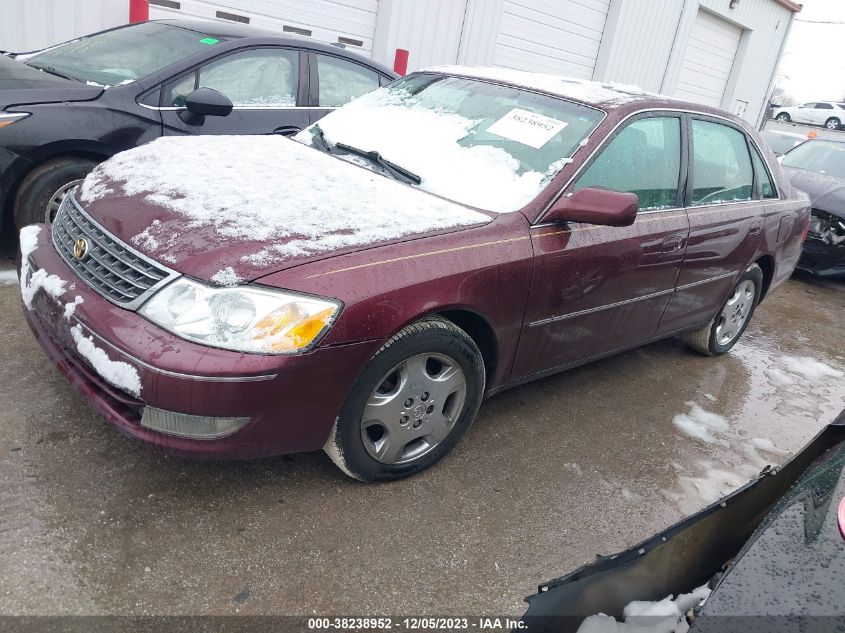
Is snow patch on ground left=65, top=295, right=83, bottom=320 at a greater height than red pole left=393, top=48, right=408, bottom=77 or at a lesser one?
lesser

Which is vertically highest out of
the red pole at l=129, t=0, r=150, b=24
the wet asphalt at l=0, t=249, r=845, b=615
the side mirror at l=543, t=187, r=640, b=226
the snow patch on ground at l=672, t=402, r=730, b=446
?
the red pole at l=129, t=0, r=150, b=24

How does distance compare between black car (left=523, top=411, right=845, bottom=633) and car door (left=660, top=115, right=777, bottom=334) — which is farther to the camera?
car door (left=660, top=115, right=777, bottom=334)

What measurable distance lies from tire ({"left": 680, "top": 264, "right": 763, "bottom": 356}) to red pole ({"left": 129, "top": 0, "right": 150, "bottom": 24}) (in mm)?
5904

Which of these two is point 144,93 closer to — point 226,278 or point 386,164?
point 386,164

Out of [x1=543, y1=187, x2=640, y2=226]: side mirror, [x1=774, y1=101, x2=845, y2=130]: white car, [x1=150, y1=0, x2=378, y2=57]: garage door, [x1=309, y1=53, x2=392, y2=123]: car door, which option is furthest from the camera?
[x1=774, y1=101, x2=845, y2=130]: white car

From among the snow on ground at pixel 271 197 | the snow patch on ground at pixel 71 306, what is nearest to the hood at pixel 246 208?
the snow on ground at pixel 271 197

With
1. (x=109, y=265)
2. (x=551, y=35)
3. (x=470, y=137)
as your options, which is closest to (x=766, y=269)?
(x=470, y=137)

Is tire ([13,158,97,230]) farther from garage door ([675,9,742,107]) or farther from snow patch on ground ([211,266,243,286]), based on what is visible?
garage door ([675,9,742,107])

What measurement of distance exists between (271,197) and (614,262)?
1580mm

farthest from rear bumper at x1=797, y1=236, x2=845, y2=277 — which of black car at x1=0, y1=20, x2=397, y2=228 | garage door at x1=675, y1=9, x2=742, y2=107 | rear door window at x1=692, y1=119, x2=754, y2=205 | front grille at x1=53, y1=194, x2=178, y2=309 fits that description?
garage door at x1=675, y1=9, x2=742, y2=107

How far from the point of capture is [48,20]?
6762 millimetres

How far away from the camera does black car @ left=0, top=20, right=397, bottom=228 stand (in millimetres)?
3883

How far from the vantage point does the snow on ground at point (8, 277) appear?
3938 millimetres

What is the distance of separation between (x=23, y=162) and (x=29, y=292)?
1.53 m
